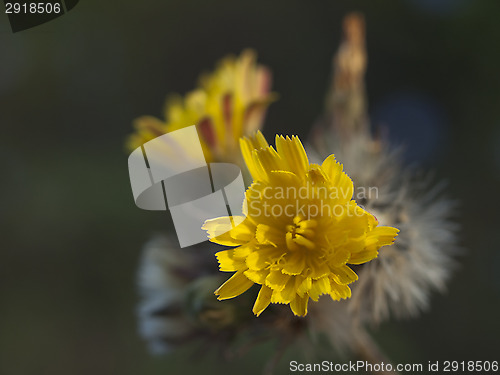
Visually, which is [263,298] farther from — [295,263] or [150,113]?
[150,113]

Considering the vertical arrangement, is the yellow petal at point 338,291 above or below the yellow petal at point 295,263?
below

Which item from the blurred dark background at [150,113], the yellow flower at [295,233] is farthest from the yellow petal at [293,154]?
the blurred dark background at [150,113]

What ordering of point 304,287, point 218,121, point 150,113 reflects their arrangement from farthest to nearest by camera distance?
point 150,113, point 218,121, point 304,287

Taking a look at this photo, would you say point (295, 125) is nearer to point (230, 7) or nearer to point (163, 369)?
point (230, 7)

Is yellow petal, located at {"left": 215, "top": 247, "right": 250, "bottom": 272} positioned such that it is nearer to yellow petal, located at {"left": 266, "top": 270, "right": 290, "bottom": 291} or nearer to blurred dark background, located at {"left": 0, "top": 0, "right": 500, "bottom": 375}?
yellow petal, located at {"left": 266, "top": 270, "right": 290, "bottom": 291}

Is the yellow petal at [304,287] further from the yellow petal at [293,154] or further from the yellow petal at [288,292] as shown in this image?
the yellow petal at [293,154]

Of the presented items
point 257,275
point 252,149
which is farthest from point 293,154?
point 257,275
